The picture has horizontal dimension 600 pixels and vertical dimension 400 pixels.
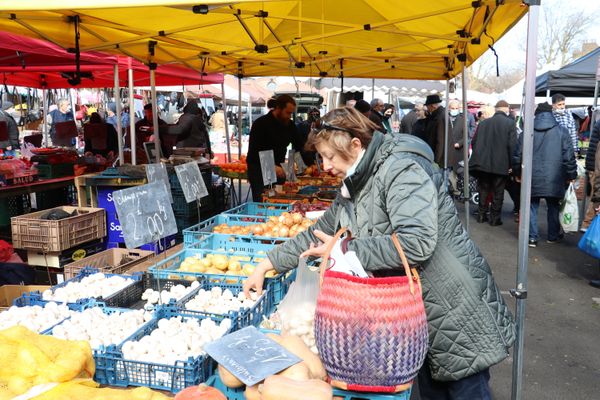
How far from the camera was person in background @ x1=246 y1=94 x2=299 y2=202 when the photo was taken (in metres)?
6.79

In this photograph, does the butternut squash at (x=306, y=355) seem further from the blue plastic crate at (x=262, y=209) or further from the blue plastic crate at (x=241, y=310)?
the blue plastic crate at (x=262, y=209)

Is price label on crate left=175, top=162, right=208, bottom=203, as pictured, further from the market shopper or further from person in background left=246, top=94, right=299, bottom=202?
person in background left=246, top=94, right=299, bottom=202

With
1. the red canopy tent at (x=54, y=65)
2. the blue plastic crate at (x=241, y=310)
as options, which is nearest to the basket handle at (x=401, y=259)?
the blue plastic crate at (x=241, y=310)

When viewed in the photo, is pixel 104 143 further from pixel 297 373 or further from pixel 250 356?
pixel 297 373

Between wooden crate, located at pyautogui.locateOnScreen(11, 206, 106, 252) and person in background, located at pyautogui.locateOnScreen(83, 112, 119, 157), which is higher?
person in background, located at pyautogui.locateOnScreen(83, 112, 119, 157)

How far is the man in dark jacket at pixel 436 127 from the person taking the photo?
9.84 meters

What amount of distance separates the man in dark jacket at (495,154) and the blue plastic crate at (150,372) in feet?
26.9

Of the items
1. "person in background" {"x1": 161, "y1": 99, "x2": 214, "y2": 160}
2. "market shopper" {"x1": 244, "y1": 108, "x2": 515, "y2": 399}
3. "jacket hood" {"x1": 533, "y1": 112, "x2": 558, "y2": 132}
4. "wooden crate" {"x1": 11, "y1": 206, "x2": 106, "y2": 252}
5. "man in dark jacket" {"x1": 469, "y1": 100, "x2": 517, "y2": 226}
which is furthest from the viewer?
"person in background" {"x1": 161, "y1": 99, "x2": 214, "y2": 160}

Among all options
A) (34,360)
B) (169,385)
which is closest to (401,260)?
(169,385)

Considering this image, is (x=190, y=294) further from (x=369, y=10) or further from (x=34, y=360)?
(x=369, y=10)

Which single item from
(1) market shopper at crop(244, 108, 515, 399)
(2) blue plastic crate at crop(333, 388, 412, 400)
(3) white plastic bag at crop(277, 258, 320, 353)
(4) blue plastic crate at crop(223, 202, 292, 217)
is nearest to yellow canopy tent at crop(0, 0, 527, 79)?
(1) market shopper at crop(244, 108, 515, 399)

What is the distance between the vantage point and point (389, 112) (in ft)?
33.4

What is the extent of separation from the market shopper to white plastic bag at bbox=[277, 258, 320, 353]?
0.27 meters

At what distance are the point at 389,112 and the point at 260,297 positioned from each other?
7.98 meters
